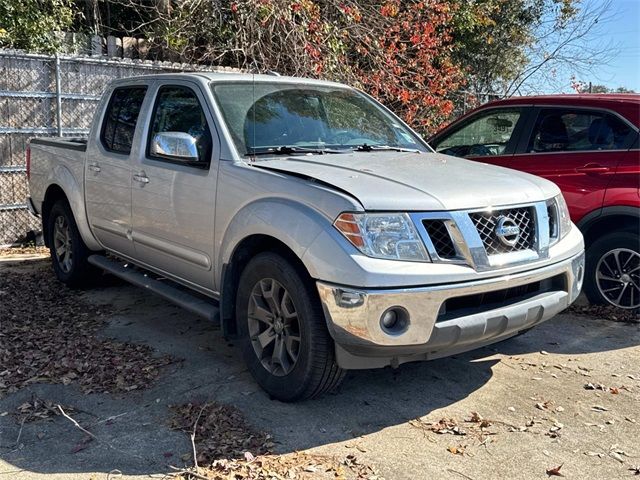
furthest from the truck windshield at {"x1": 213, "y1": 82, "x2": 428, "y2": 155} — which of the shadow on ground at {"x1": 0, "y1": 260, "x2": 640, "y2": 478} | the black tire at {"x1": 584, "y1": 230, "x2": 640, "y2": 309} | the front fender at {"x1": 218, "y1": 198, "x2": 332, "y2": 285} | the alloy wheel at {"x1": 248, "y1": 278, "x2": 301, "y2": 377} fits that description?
the black tire at {"x1": 584, "y1": 230, "x2": 640, "y2": 309}

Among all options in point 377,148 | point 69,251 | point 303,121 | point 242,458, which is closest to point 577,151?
point 377,148

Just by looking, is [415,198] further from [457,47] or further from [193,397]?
[457,47]

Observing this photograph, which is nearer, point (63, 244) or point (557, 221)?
point (557, 221)

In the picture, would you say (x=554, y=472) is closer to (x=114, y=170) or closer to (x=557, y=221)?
(x=557, y=221)

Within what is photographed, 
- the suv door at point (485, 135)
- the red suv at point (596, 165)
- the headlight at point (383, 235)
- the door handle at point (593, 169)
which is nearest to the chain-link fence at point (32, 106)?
the suv door at point (485, 135)

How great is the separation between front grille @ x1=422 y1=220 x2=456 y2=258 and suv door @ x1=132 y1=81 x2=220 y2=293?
5.00 ft

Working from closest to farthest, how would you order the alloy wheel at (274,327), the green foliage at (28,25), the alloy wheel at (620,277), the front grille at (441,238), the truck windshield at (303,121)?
the front grille at (441,238), the alloy wheel at (274,327), the truck windshield at (303,121), the alloy wheel at (620,277), the green foliage at (28,25)

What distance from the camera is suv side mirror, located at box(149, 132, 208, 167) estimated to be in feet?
14.0

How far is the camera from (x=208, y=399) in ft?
12.9

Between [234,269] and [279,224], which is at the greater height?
[279,224]

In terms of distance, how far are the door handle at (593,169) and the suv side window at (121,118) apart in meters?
3.86

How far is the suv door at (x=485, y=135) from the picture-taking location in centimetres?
638

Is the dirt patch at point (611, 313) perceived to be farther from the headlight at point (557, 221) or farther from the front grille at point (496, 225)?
the front grille at point (496, 225)

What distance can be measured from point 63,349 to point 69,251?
6.11 ft
